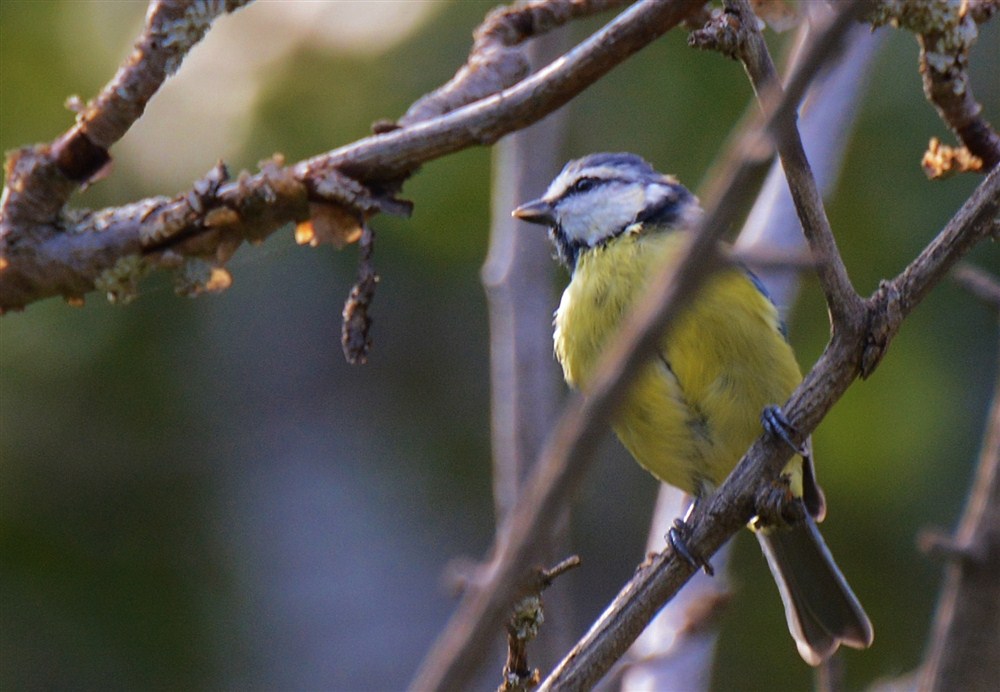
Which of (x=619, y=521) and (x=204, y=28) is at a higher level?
(x=204, y=28)

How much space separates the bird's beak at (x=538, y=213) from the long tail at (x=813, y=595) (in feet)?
2.51

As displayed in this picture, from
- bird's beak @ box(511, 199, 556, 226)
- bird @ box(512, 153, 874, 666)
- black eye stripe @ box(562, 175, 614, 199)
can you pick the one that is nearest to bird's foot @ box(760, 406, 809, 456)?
bird @ box(512, 153, 874, 666)

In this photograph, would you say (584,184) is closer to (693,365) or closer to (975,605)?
(693,365)

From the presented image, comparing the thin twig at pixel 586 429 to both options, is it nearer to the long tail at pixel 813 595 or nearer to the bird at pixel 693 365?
the bird at pixel 693 365

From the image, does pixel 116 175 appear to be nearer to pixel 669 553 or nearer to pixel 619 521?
pixel 619 521

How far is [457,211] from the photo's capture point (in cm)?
392

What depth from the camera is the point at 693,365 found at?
2105 millimetres

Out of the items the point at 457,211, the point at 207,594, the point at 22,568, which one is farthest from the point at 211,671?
the point at 457,211

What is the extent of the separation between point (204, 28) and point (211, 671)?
2.77 meters

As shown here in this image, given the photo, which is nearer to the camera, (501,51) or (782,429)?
(782,429)

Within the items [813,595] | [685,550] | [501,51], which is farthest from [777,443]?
[813,595]

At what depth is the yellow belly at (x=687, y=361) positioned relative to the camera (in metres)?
2.09

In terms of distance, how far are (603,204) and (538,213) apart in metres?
0.14

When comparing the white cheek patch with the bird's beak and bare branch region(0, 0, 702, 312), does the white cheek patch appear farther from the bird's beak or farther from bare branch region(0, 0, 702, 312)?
bare branch region(0, 0, 702, 312)
